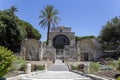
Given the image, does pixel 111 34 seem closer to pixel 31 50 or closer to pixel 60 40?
pixel 31 50

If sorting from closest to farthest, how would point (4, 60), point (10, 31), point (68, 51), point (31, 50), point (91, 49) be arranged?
point (4, 60), point (10, 31), point (31, 50), point (91, 49), point (68, 51)

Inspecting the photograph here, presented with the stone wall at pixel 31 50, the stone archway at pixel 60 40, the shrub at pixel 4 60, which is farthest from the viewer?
the stone archway at pixel 60 40

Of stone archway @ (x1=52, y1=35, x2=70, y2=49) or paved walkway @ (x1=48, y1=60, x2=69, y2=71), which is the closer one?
paved walkway @ (x1=48, y1=60, x2=69, y2=71)

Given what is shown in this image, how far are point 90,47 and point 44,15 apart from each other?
53.5 feet

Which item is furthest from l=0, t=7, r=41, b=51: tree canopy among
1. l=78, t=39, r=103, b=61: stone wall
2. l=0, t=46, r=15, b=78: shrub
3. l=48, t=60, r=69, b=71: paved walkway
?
l=0, t=46, r=15, b=78: shrub

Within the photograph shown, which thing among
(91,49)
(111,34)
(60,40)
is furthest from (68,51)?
(60,40)

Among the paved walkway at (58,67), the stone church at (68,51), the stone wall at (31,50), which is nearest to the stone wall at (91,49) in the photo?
the stone church at (68,51)

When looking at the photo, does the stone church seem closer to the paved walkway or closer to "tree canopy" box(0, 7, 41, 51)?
"tree canopy" box(0, 7, 41, 51)

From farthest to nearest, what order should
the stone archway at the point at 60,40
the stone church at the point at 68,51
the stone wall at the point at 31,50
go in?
the stone archway at the point at 60,40
the stone church at the point at 68,51
the stone wall at the point at 31,50

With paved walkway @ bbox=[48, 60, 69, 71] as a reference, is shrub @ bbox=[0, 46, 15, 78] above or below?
above

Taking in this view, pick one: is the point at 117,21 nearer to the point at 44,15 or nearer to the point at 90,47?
the point at 90,47

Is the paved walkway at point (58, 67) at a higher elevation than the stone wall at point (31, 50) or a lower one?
lower

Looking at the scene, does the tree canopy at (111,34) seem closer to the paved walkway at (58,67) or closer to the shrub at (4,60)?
the paved walkway at (58,67)

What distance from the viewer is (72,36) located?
241ft
